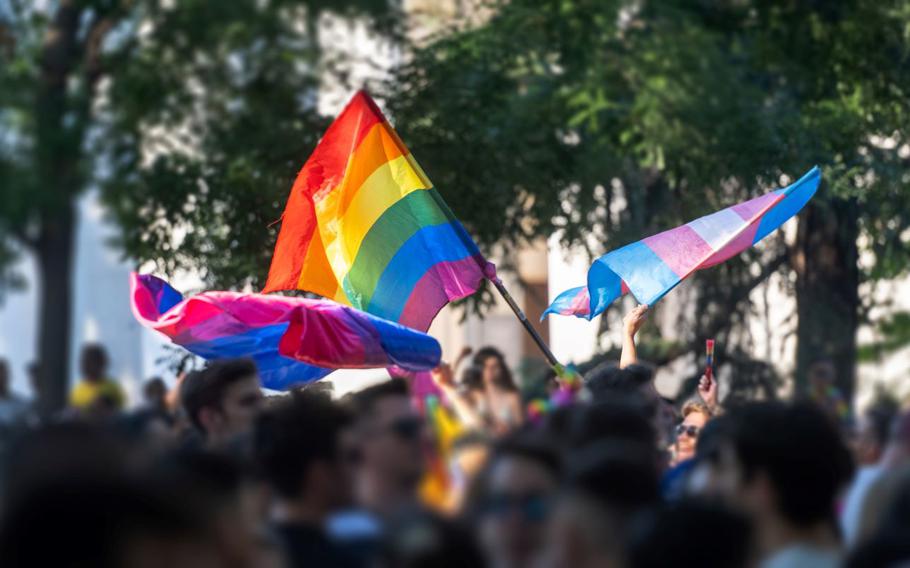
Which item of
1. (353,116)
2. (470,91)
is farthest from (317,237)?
(470,91)

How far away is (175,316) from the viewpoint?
29.7ft

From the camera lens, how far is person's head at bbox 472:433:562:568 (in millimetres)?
3748

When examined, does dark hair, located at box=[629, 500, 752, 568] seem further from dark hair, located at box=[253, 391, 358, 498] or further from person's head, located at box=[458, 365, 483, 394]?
person's head, located at box=[458, 365, 483, 394]

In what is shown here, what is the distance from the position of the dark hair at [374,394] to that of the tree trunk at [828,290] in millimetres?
10860

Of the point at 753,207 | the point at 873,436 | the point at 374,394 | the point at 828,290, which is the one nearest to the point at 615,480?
the point at 374,394

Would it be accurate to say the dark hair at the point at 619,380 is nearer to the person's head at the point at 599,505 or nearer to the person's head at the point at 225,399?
the person's head at the point at 225,399

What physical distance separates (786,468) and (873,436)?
84.1 inches

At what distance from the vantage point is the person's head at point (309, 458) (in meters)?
4.48

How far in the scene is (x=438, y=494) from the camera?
4504 millimetres

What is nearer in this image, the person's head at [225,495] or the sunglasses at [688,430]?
the person's head at [225,495]

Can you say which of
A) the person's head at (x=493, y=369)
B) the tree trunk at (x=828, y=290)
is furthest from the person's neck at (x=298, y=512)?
the tree trunk at (x=828, y=290)

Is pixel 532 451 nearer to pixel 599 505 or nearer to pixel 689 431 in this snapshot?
pixel 599 505

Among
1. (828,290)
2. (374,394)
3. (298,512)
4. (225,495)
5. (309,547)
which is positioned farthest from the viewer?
(828,290)

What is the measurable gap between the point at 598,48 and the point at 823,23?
182 centimetres
